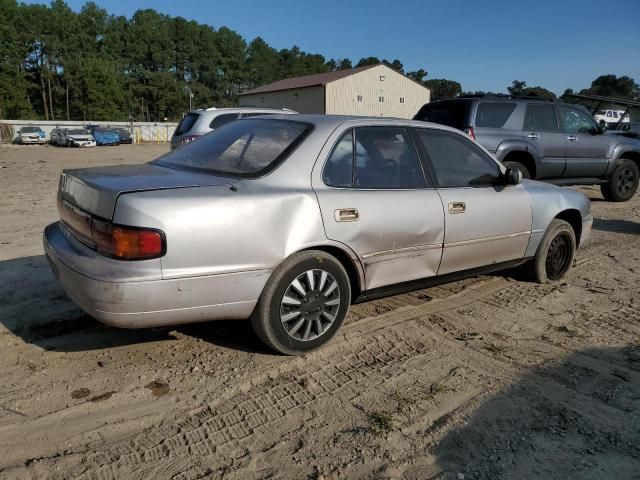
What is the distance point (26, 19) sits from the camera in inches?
2889

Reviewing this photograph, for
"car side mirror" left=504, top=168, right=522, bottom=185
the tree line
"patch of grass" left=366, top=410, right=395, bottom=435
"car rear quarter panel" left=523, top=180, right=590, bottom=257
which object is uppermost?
the tree line

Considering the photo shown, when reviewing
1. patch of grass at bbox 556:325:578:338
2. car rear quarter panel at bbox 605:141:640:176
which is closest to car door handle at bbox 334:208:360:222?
patch of grass at bbox 556:325:578:338

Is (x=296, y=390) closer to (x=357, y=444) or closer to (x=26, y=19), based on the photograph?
(x=357, y=444)

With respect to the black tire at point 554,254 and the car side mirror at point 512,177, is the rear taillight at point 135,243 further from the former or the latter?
the black tire at point 554,254

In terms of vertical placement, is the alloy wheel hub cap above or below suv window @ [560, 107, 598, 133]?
below

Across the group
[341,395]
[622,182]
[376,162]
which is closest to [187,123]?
[376,162]

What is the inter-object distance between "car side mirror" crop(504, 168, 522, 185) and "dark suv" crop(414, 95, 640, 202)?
3.87m

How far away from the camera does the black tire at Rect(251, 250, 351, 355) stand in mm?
3154

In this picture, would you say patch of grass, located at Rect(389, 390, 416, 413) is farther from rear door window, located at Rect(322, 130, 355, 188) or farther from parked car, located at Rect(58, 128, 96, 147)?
parked car, located at Rect(58, 128, 96, 147)

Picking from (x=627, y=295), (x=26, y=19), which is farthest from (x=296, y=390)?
(x=26, y=19)

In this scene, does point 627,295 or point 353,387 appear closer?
point 353,387

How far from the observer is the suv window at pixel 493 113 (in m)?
8.33

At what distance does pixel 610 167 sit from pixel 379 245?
8293mm

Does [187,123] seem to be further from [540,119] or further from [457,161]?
[457,161]
